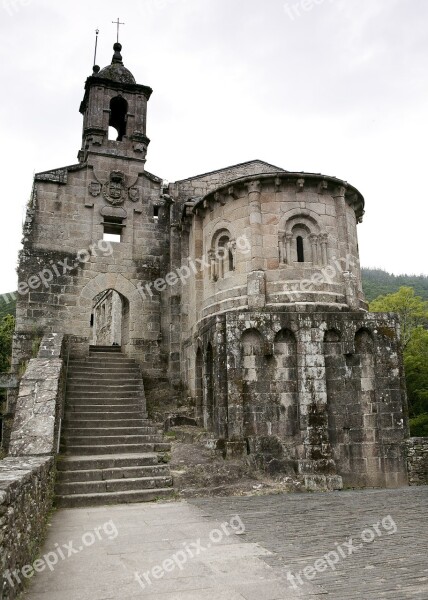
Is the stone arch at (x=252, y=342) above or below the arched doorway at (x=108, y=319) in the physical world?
below

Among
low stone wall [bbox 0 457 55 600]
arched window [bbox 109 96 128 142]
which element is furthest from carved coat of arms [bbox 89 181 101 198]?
low stone wall [bbox 0 457 55 600]

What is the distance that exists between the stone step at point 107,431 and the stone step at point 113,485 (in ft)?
6.80

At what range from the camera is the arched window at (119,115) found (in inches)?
688

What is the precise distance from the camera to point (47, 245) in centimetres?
1527

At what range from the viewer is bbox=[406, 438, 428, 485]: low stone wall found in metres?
10.6

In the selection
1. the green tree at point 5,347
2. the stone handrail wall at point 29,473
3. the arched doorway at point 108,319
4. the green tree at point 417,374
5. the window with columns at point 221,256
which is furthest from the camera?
the green tree at point 5,347

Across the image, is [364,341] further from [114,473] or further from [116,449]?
[114,473]

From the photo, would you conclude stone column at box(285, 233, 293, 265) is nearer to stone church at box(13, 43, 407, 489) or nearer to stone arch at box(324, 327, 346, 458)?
stone church at box(13, 43, 407, 489)

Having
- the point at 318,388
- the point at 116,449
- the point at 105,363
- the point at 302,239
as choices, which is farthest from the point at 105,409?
the point at 302,239

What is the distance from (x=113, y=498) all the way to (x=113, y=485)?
0.35 meters

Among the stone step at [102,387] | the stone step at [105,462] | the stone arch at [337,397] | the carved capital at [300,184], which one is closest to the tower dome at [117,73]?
the carved capital at [300,184]

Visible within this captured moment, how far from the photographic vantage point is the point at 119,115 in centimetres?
1792

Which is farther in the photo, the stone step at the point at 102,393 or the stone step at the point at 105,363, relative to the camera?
the stone step at the point at 105,363

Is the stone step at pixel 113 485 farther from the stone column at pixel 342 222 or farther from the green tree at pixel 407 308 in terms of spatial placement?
the green tree at pixel 407 308
